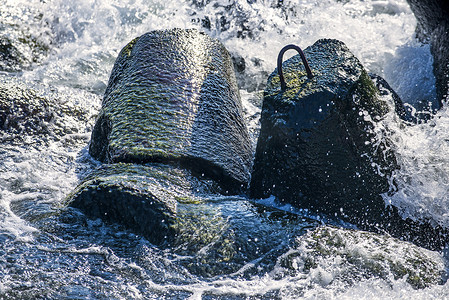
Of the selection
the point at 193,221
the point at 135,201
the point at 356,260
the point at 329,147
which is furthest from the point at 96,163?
the point at 356,260

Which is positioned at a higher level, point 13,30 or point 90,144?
point 13,30

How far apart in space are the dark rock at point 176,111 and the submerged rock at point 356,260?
1.08 metres

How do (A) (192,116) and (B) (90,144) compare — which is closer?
(A) (192,116)

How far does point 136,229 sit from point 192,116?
133cm

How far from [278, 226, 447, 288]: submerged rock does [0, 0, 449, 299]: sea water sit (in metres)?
0.03

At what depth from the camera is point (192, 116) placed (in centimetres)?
430

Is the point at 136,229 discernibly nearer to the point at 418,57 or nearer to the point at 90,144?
the point at 90,144

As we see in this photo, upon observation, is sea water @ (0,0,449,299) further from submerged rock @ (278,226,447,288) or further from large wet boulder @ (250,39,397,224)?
large wet boulder @ (250,39,397,224)

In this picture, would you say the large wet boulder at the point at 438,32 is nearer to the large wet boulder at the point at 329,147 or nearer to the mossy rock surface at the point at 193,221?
the large wet boulder at the point at 329,147

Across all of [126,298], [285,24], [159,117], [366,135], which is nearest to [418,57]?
[285,24]

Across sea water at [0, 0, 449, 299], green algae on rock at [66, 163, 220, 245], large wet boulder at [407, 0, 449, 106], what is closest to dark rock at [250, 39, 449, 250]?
Answer: sea water at [0, 0, 449, 299]

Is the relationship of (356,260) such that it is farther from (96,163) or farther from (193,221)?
(96,163)

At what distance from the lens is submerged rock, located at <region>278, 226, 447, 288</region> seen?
301cm

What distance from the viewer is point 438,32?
704 centimetres
